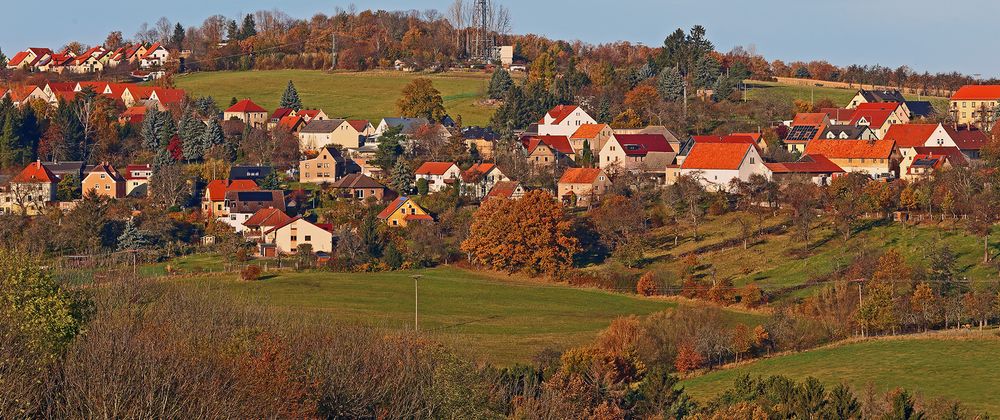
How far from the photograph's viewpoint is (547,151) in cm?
8244

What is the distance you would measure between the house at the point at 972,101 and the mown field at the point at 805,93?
188 cm

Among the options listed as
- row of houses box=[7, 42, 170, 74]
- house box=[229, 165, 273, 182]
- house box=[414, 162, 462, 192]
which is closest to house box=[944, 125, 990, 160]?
house box=[414, 162, 462, 192]

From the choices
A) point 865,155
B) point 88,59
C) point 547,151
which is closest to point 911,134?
point 865,155

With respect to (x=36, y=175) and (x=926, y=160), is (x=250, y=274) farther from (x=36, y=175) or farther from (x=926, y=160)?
(x=926, y=160)

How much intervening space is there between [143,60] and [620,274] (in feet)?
238

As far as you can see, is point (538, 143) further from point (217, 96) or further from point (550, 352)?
point (550, 352)

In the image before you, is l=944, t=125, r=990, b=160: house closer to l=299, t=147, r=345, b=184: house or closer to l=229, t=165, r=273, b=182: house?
l=299, t=147, r=345, b=184: house

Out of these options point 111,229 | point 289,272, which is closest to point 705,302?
point 289,272

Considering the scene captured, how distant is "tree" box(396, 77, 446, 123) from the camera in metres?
94.1

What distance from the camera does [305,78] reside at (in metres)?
116

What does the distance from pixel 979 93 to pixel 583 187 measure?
3672cm

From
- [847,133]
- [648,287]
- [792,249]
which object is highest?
[847,133]

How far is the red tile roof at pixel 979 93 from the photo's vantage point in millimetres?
96125

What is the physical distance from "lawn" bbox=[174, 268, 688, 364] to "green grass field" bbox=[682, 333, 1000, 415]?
5745 millimetres
